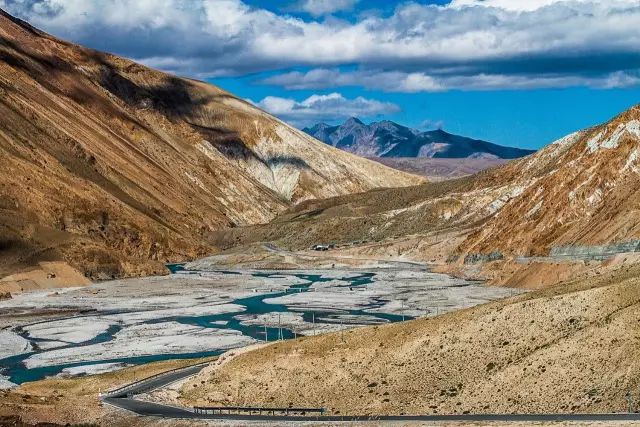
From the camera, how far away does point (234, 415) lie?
5759 centimetres

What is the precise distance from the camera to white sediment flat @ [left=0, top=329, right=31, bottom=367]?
314 ft

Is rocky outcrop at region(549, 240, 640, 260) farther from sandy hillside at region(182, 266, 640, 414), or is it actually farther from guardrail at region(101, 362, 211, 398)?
guardrail at region(101, 362, 211, 398)

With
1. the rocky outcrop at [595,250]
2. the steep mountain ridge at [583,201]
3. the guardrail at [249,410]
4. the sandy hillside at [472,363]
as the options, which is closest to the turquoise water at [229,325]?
the sandy hillside at [472,363]

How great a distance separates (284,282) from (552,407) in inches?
5051

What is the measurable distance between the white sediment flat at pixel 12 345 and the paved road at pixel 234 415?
31.3 m

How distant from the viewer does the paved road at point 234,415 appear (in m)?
48.7

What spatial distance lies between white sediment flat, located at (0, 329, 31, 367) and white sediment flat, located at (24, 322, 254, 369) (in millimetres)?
2980

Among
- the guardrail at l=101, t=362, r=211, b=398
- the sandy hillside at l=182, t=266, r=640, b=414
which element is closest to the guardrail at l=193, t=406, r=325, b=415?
the sandy hillside at l=182, t=266, r=640, b=414

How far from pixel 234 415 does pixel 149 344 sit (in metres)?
43.3

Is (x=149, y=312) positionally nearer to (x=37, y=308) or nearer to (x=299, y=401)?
(x=37, y=308)

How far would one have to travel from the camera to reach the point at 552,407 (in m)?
52.0

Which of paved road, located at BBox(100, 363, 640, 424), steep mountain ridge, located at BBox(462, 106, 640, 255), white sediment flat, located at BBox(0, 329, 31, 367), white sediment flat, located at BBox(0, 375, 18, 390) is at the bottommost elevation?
white sediment flat, located at BBox(0, 329, 31, 367)

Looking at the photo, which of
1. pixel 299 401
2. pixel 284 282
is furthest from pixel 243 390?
pixel 284 282

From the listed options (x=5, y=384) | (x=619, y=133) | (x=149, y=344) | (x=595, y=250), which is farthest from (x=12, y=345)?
(x=619, y=133)
